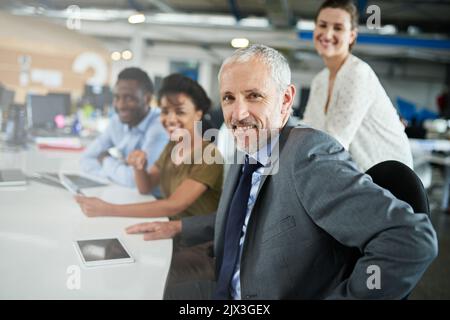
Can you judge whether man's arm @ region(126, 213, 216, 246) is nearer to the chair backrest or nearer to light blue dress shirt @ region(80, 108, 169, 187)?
light blue dress shirt @ region(80, 108, 169, 187)

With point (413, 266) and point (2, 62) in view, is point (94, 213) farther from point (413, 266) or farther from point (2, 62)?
point (413, 266)

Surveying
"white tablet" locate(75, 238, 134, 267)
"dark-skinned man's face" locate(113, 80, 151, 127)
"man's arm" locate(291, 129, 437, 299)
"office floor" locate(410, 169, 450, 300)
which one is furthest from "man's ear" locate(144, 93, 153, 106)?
"office floor" locate(410, 169, 450, 300)

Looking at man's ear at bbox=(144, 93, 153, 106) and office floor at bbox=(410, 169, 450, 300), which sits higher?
man's ear at bbox=(144, 93, 153, 106)

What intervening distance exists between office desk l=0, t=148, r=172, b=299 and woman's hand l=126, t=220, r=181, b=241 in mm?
36

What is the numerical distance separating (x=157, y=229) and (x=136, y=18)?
88 centimetres

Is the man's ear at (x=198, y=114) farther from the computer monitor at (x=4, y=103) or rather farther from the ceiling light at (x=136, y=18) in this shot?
the computer monitor at (x=4, y=103)

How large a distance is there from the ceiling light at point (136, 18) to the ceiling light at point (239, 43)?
39 centimetres

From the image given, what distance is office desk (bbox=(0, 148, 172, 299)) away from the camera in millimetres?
1050

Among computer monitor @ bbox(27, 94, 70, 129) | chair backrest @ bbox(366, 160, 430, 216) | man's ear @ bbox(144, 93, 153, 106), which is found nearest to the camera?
chair backrest @ bbox(366, 160, 430, 216)

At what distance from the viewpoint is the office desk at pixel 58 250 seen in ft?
3.44

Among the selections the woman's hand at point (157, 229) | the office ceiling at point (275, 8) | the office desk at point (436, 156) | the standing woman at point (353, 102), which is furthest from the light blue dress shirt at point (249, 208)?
the office desk at point (436, 156)

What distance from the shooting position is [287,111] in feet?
4.01

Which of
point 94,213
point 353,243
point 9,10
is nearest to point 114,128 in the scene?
point 94,213

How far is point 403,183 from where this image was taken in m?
1.09
